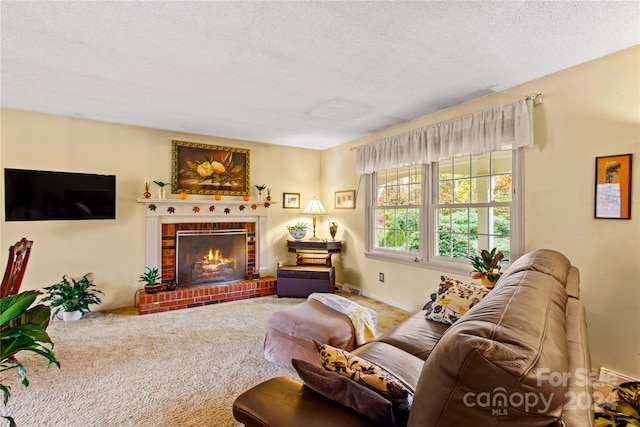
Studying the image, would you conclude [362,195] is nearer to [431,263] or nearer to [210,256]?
[431,263]

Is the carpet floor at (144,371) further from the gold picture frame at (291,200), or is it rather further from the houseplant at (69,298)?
the gold picture frame at (291,200)

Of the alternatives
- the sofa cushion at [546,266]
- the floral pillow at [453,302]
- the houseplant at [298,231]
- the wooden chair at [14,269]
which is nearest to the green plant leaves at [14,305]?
the wooden chair at [14,269]

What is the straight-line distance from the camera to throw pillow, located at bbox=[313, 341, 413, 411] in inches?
39.8

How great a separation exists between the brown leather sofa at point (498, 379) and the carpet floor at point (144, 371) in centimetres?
107

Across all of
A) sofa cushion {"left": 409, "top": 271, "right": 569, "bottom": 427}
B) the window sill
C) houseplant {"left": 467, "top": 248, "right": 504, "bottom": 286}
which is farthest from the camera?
the window sill

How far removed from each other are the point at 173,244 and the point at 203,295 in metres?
0.82

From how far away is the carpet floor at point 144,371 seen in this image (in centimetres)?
188

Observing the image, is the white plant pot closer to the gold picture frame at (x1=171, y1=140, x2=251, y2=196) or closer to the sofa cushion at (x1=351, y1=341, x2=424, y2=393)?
the gold picture frame at (x1=171, y1=140, x2=251, y2=196)

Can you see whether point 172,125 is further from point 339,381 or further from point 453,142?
point 339,381

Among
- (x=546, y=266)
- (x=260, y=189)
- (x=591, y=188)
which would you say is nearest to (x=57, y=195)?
(x=260, y=189)

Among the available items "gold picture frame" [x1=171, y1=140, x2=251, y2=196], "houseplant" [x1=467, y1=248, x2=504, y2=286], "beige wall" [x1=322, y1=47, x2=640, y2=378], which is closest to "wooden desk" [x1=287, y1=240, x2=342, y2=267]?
"gold picture frame" [x1=171, y1=140, x2=251, y2=196]

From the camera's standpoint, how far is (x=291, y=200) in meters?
5.24

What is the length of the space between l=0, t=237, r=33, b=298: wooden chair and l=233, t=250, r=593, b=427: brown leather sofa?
1846mm

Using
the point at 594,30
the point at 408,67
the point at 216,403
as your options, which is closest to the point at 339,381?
the point at 216,403
